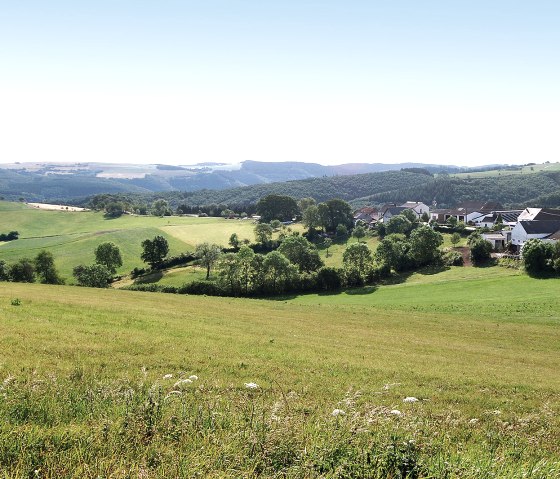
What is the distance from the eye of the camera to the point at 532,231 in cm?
9781

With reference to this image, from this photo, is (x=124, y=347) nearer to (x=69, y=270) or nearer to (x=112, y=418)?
(x=112, y=418)

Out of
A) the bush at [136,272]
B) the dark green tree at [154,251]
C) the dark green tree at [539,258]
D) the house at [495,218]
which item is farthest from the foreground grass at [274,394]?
the house at [495,218]

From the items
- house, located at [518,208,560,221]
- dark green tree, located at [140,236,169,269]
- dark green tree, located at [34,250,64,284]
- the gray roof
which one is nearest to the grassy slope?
dark green tree, located at [140,236,169,269]

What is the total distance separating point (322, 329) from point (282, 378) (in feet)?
51.9

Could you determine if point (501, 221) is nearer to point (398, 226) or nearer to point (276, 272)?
point (398, 226)

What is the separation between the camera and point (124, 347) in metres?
17.6

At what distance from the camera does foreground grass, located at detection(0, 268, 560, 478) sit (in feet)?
19.2

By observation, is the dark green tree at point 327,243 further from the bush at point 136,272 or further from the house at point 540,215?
the house at point 540,215

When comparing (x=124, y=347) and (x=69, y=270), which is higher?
(x=124, y=347)

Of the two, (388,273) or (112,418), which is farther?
(388,273)

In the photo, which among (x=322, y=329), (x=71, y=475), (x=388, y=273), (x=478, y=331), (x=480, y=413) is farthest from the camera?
(x=388, y=273)

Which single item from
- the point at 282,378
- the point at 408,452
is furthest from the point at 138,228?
the point at 408,452

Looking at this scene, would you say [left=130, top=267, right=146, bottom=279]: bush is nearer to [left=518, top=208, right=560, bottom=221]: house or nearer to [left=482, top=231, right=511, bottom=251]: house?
[left=482, top=231, right=511, bottom=251]: house

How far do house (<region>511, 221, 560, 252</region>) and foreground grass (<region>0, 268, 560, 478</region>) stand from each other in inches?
2504
